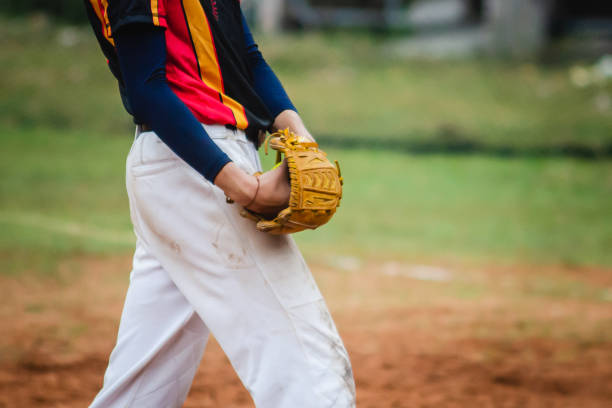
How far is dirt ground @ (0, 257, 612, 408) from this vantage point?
379 centimetres

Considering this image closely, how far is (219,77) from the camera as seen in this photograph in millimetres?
1930

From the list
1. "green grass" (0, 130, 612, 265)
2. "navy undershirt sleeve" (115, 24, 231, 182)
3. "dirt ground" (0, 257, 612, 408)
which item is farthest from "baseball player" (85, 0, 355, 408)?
"green grass" (0, 130, 612, 265)

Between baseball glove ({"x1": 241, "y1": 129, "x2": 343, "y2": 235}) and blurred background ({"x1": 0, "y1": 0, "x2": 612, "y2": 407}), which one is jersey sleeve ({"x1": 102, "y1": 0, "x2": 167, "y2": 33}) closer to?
baseball glove ({"x1": 241, "y1": 129, "x2": 343, "y2": 235})

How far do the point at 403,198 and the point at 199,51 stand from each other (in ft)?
31.0

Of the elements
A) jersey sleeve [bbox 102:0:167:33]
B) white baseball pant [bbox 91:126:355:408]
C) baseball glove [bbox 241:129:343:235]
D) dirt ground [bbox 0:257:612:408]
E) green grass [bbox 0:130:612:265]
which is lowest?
green grass [bbox 0:130:612:265]

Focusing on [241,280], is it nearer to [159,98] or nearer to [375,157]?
[159,98]

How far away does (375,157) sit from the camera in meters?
14.3

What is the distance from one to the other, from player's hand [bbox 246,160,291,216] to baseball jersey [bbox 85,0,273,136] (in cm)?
22

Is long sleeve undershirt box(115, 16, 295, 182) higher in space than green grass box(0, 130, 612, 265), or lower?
higher

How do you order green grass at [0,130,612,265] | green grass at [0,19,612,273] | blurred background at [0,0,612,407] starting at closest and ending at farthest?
blurred background at [0,0,612,407] < green grass at [0,130,612,265] < green grass at [0,19,612,273]

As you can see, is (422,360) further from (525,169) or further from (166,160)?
(525,169)

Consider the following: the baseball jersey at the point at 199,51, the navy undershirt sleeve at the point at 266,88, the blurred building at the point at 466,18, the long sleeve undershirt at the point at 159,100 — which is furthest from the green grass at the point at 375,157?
the long sleeve undershirt at the point at 159,100

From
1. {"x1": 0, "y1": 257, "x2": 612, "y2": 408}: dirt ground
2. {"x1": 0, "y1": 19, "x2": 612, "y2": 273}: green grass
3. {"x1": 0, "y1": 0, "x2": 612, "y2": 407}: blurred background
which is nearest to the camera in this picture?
{"x1": 0, "y1": 257, "x2": 612, "y2": 408}: dirt ground

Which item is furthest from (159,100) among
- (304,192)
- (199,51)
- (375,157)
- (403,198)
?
(375,157)
